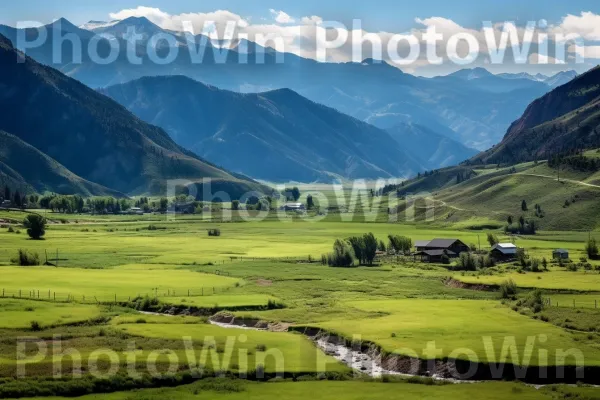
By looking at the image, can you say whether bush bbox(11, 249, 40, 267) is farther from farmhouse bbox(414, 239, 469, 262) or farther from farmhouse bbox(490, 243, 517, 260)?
farmhouse bbox(490, 243, 517, 260)

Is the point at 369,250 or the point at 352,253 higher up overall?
the point at 369,250

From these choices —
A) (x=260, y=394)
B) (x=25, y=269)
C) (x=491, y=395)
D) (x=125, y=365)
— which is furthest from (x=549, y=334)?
(x=25, y=269)

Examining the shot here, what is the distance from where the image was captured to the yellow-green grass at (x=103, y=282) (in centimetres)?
10425

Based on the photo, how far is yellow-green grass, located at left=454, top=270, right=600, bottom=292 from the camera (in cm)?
11069

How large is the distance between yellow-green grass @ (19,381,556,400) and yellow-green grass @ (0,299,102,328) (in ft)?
85.6

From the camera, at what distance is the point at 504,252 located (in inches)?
5960

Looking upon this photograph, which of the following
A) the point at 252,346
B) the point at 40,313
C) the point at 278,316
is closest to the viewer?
the point at 252,346

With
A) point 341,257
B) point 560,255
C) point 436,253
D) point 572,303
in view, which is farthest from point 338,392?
point 436,253

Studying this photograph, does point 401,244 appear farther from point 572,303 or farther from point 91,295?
point 91,295

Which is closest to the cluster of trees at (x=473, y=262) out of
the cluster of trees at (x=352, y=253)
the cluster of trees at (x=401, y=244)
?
the cluster of trees at (x=352, y=253)

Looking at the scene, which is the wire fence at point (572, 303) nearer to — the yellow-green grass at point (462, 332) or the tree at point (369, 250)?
the yellow-green grass at point (462, 332)

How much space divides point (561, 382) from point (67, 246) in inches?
5107

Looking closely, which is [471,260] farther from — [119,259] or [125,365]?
[125,365]

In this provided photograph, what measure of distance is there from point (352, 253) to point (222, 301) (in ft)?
169
